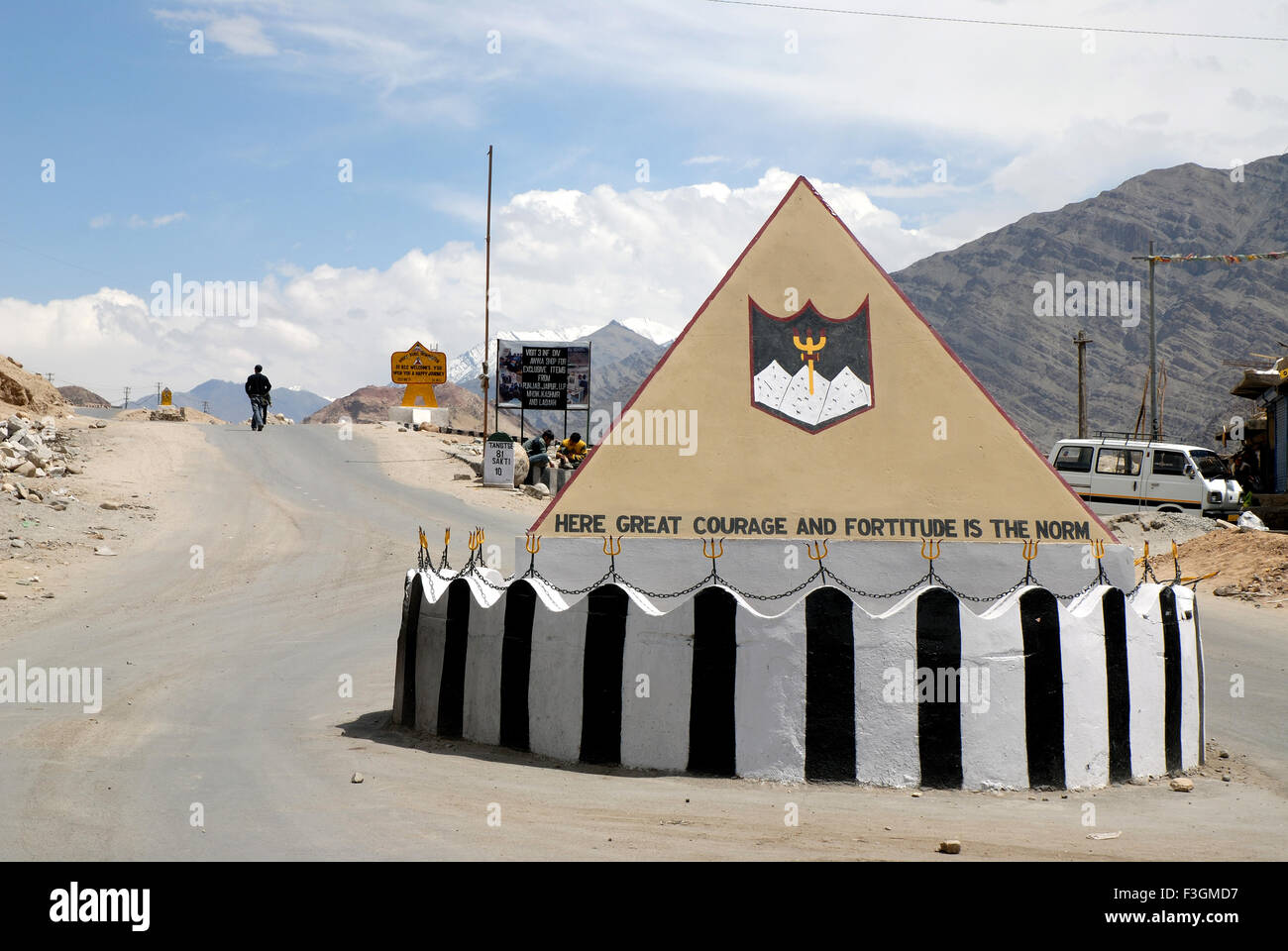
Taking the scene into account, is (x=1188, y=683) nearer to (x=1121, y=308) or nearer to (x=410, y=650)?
(x=410, y=650)

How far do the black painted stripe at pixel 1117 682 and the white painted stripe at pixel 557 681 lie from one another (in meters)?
3.42

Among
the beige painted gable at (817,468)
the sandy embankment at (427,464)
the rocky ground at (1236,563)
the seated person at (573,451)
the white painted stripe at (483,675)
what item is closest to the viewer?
the white painted stripe at (483,675)

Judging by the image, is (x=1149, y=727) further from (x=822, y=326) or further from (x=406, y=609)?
(x=406, y=609)

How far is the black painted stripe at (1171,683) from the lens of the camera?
288 inches

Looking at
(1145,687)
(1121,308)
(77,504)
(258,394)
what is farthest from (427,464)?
(1121,308)

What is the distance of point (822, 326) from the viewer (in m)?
9.16

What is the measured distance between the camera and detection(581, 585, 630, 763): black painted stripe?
6.95 m

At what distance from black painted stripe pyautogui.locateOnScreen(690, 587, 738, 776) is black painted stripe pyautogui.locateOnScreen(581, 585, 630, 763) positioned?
1.61ft

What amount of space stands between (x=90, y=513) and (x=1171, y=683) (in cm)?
1891

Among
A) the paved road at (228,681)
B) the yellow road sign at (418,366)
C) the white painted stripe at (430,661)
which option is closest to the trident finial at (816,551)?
the white painted stripe at (430,661)

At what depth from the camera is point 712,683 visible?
676 cm

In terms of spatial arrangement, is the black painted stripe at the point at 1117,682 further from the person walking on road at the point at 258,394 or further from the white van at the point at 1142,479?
the person walking on road at the point at 258,394
